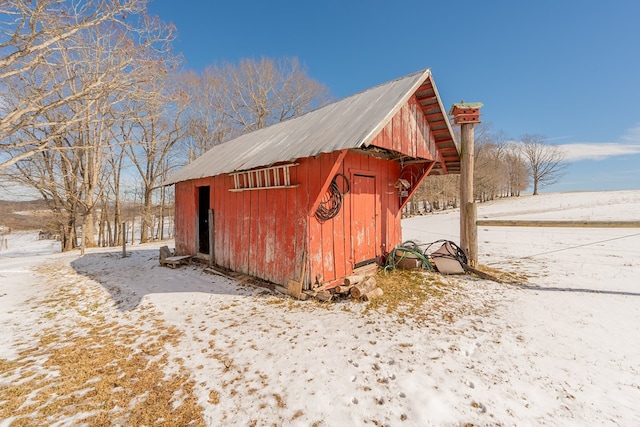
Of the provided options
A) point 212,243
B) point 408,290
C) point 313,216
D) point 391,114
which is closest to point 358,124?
point 391,114

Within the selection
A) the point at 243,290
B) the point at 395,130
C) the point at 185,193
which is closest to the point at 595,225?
the point at 395,130

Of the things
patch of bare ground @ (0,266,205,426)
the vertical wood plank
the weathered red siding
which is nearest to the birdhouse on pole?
the weathered red siding

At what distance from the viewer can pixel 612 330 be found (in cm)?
382

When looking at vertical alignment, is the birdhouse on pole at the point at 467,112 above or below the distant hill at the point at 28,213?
above

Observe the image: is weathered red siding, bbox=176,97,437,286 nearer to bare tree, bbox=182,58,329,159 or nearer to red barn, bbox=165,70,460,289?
red barn, bbox=165,70,460,289

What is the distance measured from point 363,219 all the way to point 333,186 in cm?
145

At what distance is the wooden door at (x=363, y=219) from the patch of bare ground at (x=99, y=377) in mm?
4161

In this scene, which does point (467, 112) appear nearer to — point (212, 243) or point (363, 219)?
point (363, 219)

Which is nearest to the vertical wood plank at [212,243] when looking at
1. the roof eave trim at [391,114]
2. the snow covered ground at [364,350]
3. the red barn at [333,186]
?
the red barn at [333,186]

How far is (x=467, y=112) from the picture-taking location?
687cm

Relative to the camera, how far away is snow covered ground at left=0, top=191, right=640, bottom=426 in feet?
8.09

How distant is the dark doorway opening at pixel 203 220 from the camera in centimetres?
956

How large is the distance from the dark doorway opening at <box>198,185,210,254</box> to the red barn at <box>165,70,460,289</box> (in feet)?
5.33

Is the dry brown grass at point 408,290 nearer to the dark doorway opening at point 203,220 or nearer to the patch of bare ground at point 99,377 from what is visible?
the patch of bare ground at point 99,377
